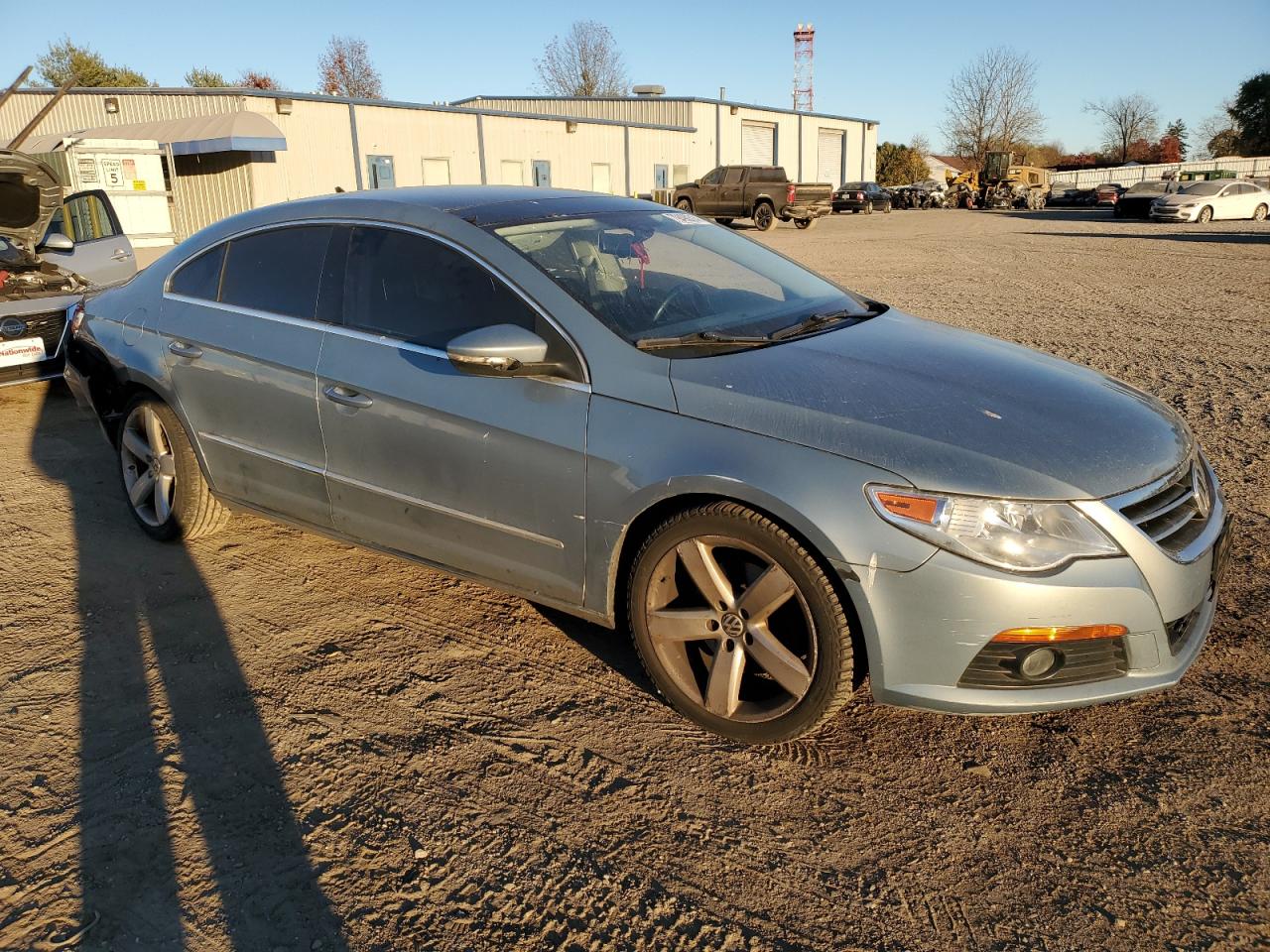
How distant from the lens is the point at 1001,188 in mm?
50562

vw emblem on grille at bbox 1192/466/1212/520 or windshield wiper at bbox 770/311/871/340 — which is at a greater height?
windshield wiper at bbox 770/311/871/340

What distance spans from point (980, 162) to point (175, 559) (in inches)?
3140

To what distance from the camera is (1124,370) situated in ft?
24.8

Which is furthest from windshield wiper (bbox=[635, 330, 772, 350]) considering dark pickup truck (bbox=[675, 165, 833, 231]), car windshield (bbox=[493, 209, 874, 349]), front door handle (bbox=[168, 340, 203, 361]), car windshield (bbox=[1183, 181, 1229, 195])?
car windshield (bbox=[1183, 181, 1229, 195])

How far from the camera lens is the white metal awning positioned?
2319 cm

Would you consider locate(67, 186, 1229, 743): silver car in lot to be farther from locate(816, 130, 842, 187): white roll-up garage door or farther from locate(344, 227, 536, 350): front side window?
locate(816, 130, 842, 187): white roll-up garage door

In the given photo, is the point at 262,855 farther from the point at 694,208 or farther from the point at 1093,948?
the point at 694,208

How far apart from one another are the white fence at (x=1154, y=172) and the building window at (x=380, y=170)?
40305mm

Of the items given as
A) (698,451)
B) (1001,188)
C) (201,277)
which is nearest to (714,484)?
(698,451)

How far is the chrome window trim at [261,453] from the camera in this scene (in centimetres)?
376

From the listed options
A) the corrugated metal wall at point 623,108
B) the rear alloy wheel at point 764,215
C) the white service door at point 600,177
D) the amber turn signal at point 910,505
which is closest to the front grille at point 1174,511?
the amber turn signal at point 910,505

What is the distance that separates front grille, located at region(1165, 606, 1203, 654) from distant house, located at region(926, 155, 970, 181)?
3469 inches

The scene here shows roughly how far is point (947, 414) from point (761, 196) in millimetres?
29055

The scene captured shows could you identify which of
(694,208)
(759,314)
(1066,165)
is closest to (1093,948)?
(759,314)
